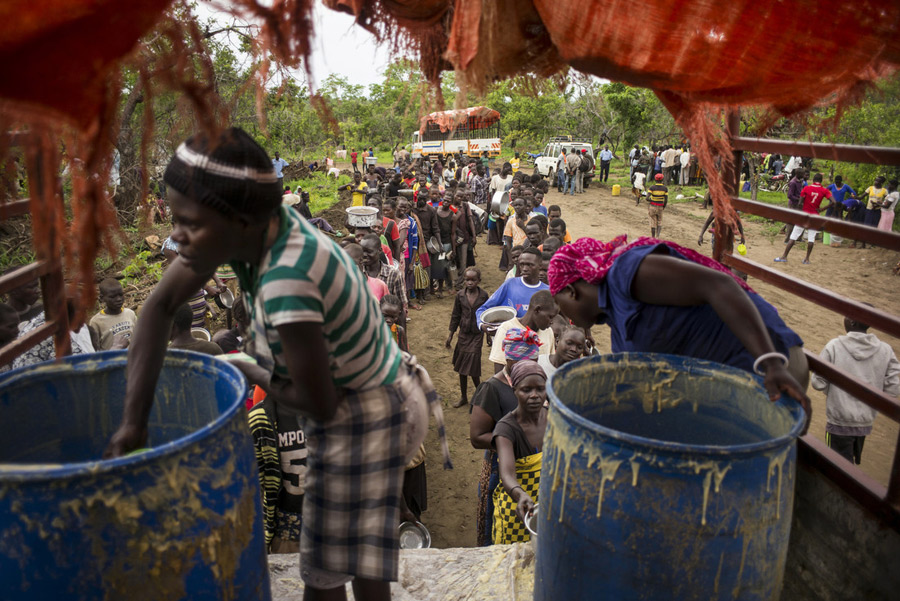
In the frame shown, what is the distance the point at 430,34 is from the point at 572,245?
1.09 metres

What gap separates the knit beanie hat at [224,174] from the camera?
4.03ft

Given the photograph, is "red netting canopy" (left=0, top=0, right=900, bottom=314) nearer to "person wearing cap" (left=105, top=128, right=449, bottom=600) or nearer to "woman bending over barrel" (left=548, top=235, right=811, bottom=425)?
"person wearing cap" (left=105, top=128, right=449, bottom=600)

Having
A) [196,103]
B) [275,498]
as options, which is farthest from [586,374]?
[275,498]

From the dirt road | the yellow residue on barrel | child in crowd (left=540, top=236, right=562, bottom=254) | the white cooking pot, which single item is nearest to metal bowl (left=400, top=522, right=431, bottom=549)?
the dirt road

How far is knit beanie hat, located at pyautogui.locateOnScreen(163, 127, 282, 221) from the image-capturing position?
1.23 meters

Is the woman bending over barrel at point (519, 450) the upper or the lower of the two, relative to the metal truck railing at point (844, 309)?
lower

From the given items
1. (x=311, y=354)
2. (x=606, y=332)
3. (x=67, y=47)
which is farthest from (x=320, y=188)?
(x=67, y=47)

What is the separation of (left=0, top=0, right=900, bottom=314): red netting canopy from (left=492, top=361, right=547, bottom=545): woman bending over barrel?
2160 mm

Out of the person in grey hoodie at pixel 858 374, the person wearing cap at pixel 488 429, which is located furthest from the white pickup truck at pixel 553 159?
the person wearing cap at pixel 488 429

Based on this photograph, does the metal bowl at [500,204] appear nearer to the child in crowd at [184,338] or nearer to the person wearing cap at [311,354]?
the child in crowd at [184,338]

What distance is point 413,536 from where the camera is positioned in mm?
3799

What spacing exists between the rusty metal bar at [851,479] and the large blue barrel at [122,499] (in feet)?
5.67

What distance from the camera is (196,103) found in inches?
36.8

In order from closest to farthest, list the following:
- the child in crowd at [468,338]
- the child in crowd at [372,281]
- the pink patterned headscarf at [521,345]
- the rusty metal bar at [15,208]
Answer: the rusty metal bar at [15,208] < the pink patterned headscarf at [521,345] < the child in crowd at [372,281] < the child in crowd at [468,338]
